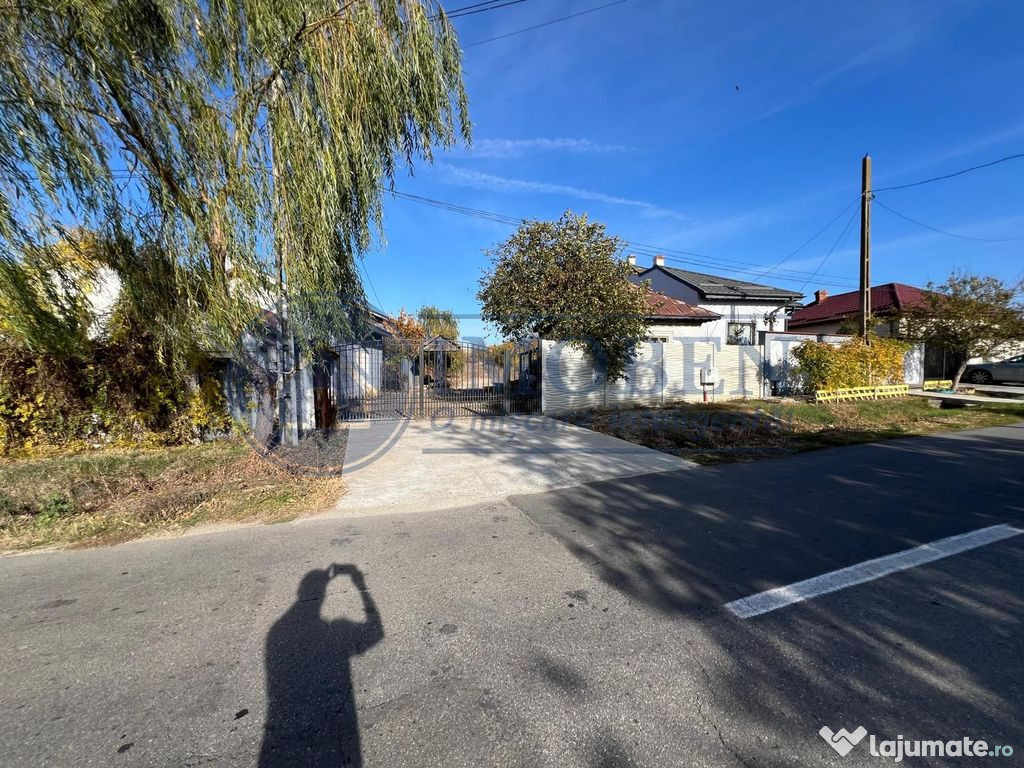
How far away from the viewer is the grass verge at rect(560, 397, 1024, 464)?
8.66m

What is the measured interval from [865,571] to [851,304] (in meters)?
30.1

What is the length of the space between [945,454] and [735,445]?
3193 mm

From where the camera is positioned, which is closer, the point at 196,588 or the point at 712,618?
the point at 712,618

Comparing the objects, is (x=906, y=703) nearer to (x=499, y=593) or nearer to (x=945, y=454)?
(x=499, y=593)

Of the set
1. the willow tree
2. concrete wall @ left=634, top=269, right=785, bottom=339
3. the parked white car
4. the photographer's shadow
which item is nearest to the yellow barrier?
concrete wall @ left=634, top=269, right=785, bottom=339

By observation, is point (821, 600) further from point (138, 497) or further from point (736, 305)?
point (736, 305)

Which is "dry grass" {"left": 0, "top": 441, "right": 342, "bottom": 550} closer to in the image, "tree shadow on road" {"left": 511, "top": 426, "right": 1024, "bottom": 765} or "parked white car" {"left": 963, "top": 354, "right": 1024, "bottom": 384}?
"tree shadow on road" {"left": 511, "top": 426, "right": 1024, "bottom": 765}

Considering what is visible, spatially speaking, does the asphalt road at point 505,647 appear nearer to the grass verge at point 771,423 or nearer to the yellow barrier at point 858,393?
the grass verge at point 771,423

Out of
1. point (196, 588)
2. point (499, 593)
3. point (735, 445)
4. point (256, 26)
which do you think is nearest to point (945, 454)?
point (735, 445)

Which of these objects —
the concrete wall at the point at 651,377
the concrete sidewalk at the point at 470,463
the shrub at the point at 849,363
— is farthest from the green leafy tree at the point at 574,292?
the shrub at the point at 849,363

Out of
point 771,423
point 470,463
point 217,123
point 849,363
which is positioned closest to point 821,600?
point 470,463

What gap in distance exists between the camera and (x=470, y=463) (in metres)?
7.43

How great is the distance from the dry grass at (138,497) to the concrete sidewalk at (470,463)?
2.32 feet

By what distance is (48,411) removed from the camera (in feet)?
26.2
